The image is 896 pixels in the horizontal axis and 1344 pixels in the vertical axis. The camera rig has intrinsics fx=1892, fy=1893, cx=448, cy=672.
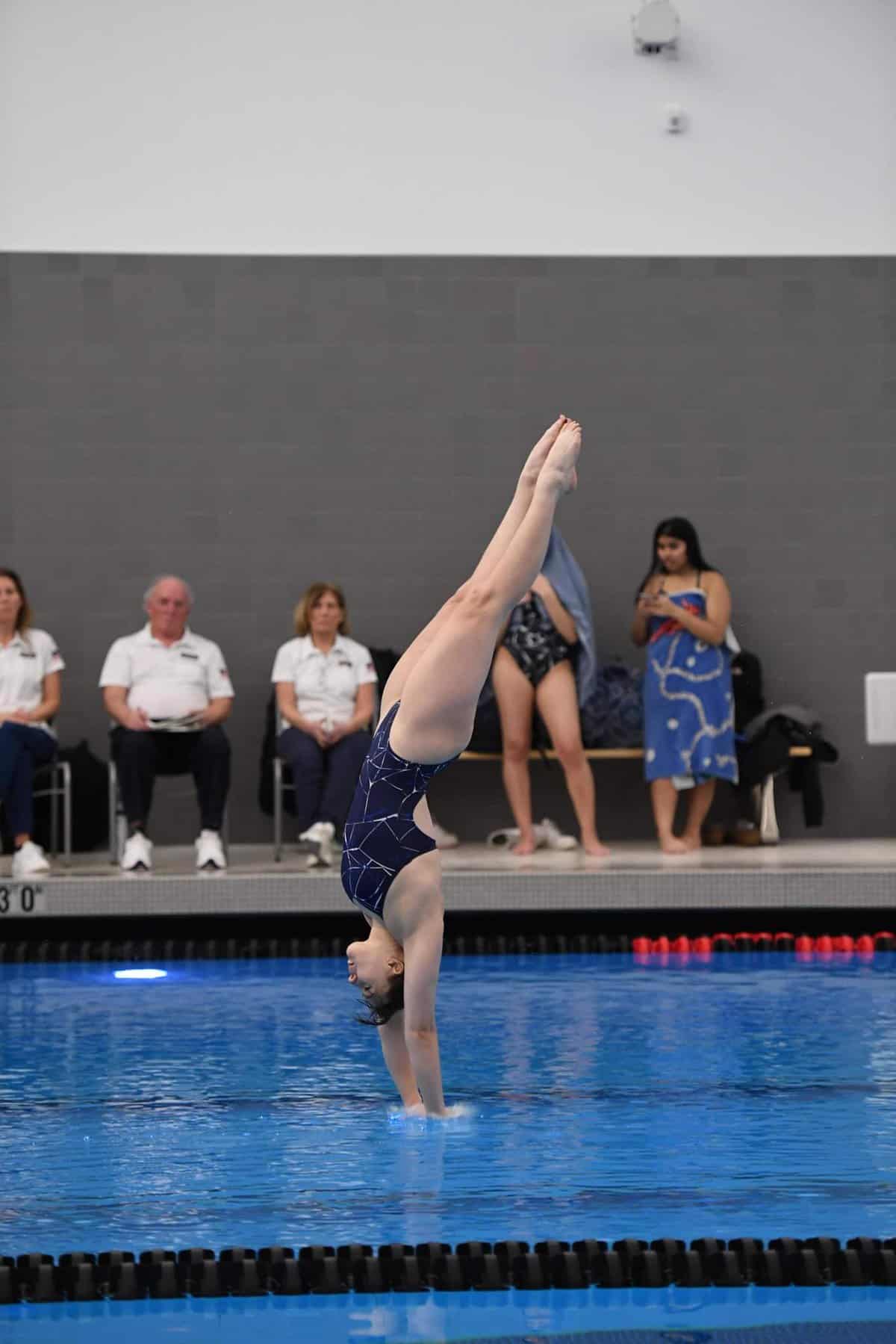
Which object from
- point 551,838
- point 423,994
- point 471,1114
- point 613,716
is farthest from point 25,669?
point 423,994

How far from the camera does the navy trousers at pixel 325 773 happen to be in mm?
7805

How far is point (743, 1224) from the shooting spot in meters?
3.67

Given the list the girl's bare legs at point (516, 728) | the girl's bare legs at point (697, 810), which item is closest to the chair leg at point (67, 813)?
the girl's bare legs at point (516, 728)

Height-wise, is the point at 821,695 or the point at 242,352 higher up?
the point at 242,352

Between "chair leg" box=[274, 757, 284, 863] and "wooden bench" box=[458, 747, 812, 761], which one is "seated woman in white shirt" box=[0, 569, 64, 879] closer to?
"chair leg" box=[274, 757, 284, 863]

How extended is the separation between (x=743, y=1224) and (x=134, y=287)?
22.1 feet

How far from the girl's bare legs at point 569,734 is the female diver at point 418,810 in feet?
11.0

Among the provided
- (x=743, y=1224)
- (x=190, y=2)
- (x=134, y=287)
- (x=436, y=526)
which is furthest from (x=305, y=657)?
(x=743, y=1224)

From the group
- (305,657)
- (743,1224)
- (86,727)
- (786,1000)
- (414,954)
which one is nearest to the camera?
(743,1224)

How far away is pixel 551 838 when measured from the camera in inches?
344

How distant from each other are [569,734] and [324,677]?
1.09m

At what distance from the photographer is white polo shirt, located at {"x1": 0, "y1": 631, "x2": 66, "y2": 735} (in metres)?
7.95

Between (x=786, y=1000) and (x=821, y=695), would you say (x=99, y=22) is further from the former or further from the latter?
(x=786, y=1000)

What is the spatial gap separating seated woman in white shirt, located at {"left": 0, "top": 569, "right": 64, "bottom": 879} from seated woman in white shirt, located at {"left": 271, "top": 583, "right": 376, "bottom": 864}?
976 mm
